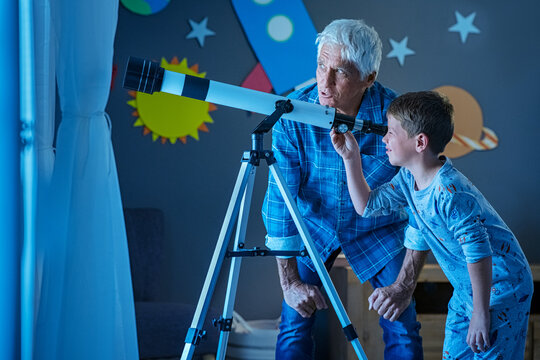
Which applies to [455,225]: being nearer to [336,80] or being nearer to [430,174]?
[430,174]

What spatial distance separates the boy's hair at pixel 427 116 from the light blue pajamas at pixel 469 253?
87 mm

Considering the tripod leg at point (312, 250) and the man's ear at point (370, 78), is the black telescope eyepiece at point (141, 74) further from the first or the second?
the man's ear at point (370, 78)

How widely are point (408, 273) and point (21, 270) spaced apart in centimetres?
105

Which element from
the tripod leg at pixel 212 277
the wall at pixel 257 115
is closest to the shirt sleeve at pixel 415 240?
the tripod leg at pixel 212 277

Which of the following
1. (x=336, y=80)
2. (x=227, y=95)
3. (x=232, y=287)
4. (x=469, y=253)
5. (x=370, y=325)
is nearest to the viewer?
(x=469, y=253)

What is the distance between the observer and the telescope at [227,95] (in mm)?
1404

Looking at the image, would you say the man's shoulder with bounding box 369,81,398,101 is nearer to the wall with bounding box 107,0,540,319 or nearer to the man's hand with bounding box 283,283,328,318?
the man's hand with bounding box 283,283,328,318

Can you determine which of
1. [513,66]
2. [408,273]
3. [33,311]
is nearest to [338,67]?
[408,273]

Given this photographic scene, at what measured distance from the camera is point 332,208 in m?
1.80

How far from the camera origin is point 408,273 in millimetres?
1721

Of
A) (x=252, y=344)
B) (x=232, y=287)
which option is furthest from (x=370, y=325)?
(x=232, y=287)

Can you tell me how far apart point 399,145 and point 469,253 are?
0.33 metres

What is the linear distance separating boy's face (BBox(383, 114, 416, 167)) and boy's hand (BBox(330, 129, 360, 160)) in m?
0.10

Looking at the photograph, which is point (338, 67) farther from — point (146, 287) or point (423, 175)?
point (146, 287)
